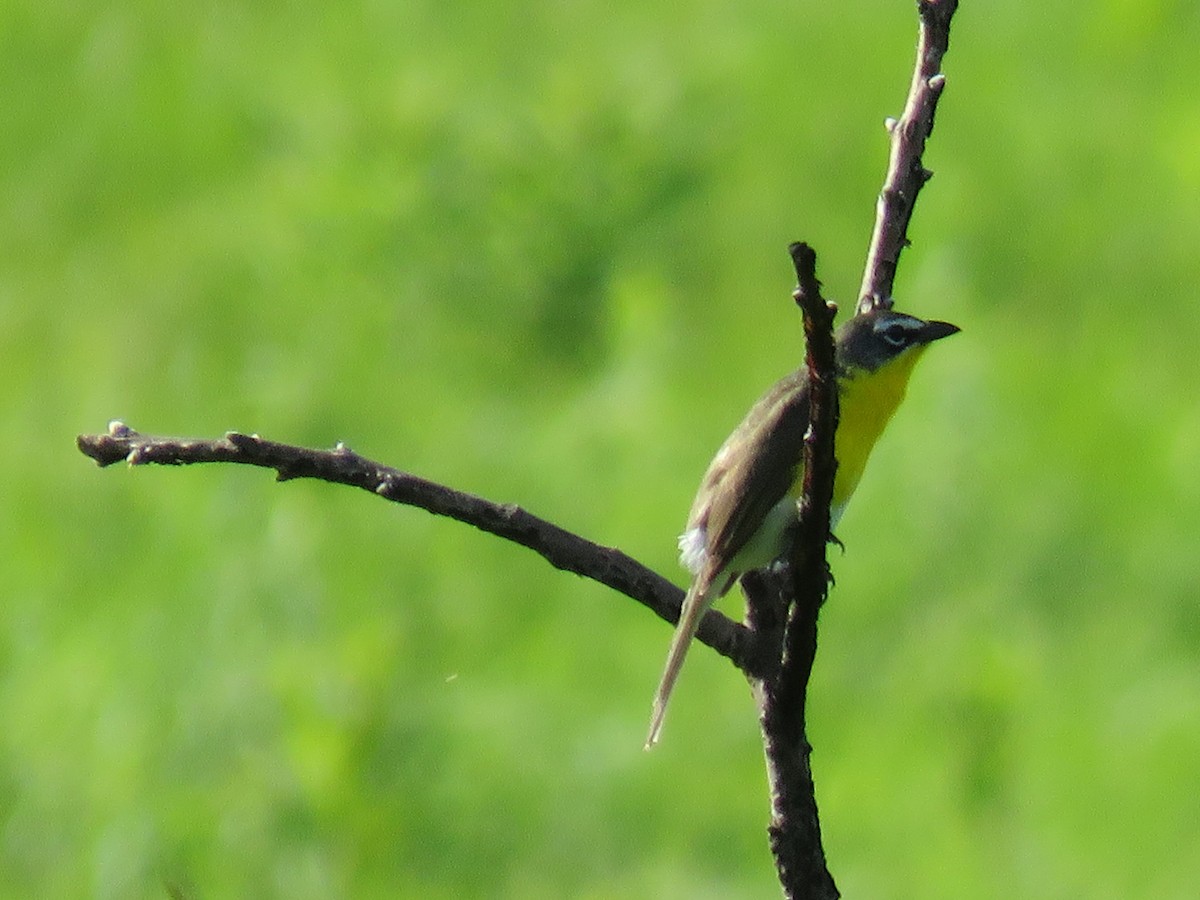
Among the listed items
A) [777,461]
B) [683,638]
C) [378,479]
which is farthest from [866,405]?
[378,479]

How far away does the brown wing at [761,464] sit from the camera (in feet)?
14.3

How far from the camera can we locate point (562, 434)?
8.78 metres

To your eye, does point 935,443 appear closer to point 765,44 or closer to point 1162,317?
point 1162,317

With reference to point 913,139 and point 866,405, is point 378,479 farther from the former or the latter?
point 866,405

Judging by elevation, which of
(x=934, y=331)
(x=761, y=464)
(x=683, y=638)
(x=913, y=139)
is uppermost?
(x=934, y=331)

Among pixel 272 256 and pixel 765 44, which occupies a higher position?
pixel 765 44

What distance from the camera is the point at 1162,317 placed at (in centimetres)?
905

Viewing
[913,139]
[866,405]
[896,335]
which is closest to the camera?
[913,139]

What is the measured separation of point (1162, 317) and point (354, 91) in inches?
175

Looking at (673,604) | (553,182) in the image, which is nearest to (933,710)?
(553,182)

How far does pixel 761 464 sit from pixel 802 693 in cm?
173

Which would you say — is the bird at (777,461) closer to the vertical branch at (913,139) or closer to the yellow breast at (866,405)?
the yellow breast at (866,405)

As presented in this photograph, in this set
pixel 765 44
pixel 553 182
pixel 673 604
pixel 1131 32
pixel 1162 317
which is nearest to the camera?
pixel 673 604

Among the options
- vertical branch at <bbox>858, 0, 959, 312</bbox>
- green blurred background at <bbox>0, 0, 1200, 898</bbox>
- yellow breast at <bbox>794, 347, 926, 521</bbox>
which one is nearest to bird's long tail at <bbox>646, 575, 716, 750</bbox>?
vertical branch at <bbox>858, 0, 959, 312</bbox>
